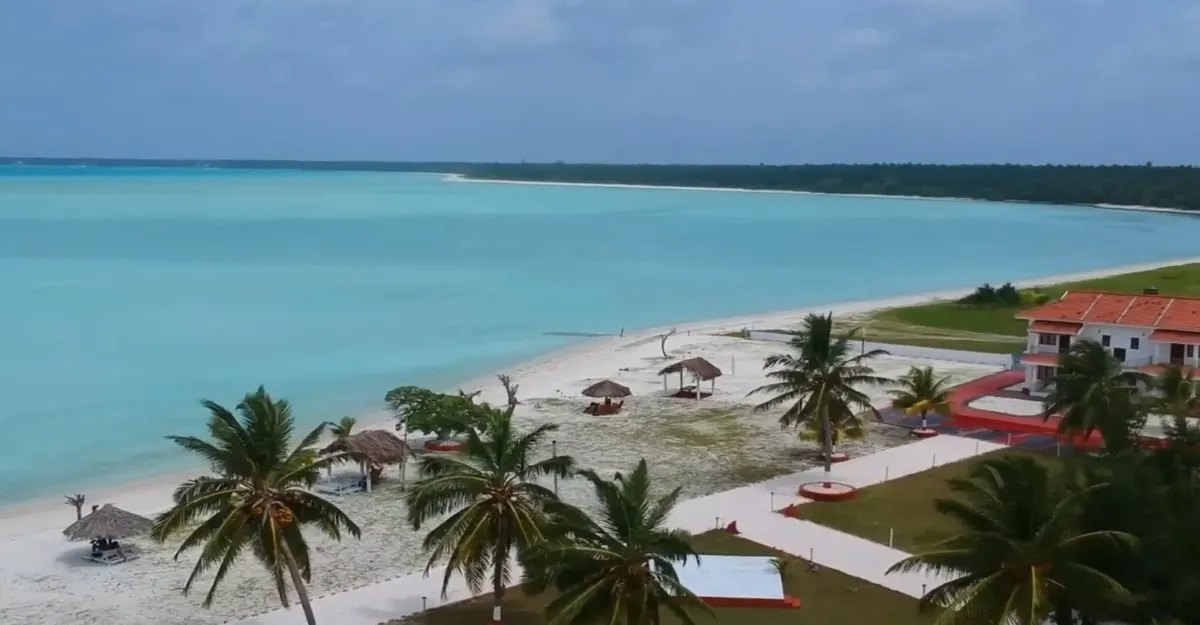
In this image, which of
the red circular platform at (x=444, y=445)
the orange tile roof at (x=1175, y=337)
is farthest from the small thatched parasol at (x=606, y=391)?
the orange tile roof at (x=1175, y=337)

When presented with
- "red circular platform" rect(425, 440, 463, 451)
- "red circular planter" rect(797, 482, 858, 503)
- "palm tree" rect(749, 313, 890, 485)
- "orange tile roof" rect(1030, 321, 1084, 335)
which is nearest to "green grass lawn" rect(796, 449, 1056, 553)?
"red circular planter" rect(797, 482, 858, 503)

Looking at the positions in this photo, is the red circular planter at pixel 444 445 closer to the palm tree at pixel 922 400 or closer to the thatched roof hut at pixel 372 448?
the thatched roof hut at pixel 372 448

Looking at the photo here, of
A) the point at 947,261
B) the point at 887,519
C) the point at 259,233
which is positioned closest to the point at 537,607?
the point at 887,519

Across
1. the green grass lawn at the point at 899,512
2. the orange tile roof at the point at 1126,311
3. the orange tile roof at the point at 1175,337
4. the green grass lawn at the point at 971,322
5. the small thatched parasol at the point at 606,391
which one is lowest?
the green grass lawn at the point at 971,322

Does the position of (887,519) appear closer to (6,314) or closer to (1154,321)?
(1154,321)

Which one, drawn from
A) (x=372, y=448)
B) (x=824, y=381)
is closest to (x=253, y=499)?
(x=372, y=448)
